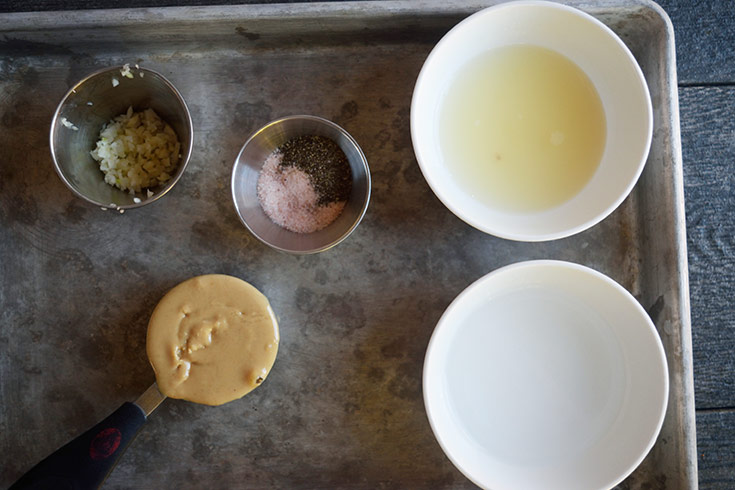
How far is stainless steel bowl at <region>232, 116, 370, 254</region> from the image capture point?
4.32 ft

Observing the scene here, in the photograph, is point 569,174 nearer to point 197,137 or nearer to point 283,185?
point 283,185

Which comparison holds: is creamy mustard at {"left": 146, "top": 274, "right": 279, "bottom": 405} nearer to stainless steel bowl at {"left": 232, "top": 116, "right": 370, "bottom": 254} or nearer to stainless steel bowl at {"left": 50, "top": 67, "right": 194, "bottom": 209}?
stainless steel bowl at {"left": 232, "top": 116, "right": 370, "bottom": 254}

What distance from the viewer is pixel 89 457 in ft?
4.09

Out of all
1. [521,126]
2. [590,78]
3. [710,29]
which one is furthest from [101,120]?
[710,29]

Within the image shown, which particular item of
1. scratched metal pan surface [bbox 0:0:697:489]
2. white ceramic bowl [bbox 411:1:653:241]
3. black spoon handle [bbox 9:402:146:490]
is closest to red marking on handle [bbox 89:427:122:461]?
black spoon handle [bbox 9:402:146:490]

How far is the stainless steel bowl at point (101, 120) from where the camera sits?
50.8 inches

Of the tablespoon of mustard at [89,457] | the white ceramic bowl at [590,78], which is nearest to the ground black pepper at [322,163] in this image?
the white ceramic bowl at [590,78]

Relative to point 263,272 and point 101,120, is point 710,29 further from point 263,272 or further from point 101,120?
point 101,120

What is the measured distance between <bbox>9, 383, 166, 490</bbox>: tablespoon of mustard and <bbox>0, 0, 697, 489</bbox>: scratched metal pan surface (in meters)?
0.09

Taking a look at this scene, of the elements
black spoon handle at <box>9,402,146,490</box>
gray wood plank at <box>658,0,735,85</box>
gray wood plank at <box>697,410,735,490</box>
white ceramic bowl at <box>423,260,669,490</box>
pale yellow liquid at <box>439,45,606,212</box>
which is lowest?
gray wood plank at <box>697,410,735,490</box>

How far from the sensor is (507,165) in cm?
134

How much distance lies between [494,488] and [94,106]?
1.21 meters

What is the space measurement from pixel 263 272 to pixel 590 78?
86 centimetres

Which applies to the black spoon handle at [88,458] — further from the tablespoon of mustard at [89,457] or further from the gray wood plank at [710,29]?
the gray wood plank at [710,29]
